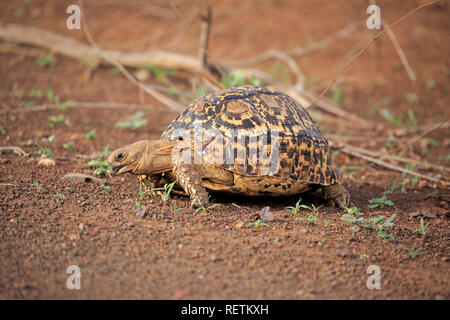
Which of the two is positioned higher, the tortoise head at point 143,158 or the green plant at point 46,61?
the green plant at point 46,61

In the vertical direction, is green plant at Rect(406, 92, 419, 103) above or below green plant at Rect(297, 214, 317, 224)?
above

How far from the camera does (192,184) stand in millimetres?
4223

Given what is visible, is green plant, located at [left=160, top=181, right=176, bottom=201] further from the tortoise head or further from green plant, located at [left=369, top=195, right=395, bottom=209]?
green plant, located at [left=369, top=195, right=395, bottom=209]

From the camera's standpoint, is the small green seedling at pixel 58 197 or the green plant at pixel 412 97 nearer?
the small green seedling at pixel 58 197

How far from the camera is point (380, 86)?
1000 centimetres

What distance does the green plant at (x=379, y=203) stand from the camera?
15.8ft

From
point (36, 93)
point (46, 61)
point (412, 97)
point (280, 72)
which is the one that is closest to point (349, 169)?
point (412, 97)

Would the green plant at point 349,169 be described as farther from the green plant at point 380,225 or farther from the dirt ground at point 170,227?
the green plant at point 380,225

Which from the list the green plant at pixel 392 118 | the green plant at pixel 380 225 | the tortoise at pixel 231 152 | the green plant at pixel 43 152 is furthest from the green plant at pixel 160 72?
the green plant at pixel 380 225

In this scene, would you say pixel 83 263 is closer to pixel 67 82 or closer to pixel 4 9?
pixel 67 82

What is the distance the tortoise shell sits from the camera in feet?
14.2

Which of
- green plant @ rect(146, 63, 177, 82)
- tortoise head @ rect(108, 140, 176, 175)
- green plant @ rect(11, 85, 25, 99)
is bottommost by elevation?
tortoise head @ rect(108, 140, 176, 175)

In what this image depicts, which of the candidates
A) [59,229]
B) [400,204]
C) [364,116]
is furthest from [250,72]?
[59,229]

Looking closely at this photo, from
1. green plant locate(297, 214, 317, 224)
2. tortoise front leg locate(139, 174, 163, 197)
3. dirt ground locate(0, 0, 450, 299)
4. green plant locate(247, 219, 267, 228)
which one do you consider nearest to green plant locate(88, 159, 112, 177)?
dirt ground locate(0, 0, 450, 299)
